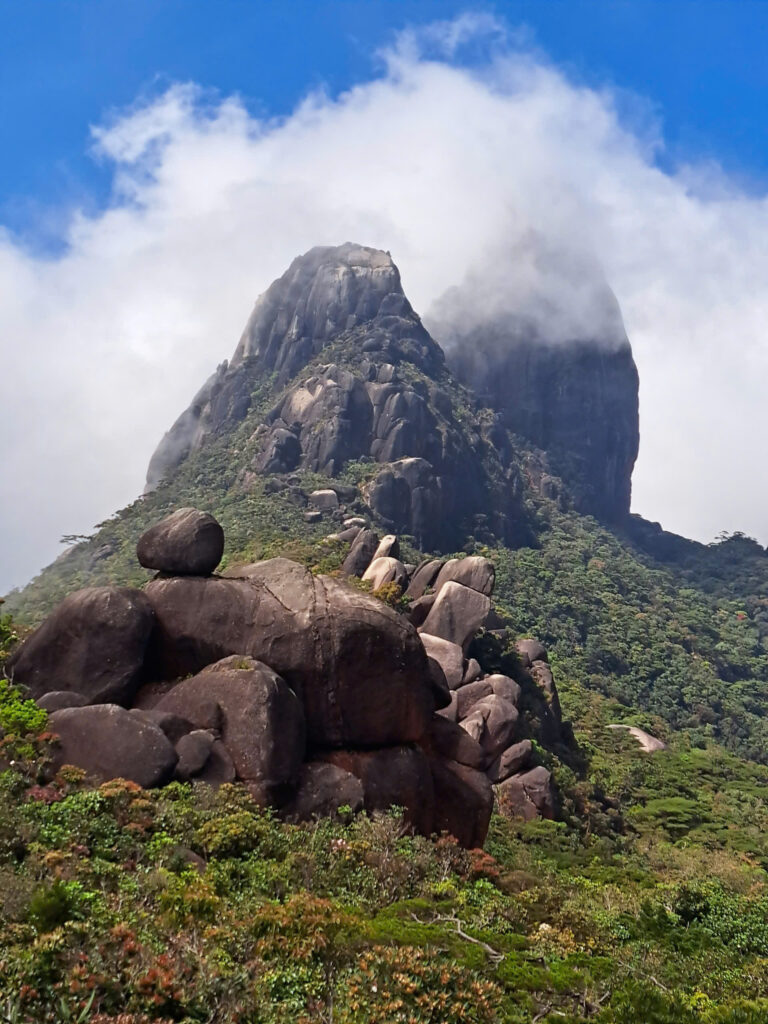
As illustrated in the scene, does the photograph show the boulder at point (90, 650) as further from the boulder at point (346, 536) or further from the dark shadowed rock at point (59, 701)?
the boulder at point (346, 536)

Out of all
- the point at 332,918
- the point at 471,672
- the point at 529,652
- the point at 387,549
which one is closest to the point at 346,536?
the point at 387,549

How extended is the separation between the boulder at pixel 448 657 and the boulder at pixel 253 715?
17014 millimetres

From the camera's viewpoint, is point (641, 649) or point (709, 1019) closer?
point (709, 1019)

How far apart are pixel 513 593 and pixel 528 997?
61.3 meters

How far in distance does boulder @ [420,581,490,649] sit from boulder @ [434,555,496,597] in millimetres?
1821

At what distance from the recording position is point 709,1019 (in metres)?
7.80

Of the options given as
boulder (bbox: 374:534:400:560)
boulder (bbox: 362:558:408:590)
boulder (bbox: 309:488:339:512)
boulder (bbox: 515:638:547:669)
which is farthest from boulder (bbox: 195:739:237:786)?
boulder (bbox: 309:488:339:512)

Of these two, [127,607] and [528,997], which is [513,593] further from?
[528,997]

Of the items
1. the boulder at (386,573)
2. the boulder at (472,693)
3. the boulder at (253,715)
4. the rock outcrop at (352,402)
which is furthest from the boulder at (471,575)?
the rock outcrop at (352,402)

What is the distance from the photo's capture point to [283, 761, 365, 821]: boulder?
593 inches

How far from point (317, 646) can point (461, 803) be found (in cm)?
472

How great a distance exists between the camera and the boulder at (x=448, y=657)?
1296 inches

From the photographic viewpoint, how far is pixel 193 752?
14.9 meters

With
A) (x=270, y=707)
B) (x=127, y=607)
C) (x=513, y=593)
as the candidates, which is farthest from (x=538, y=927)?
(x=513, y=593)
